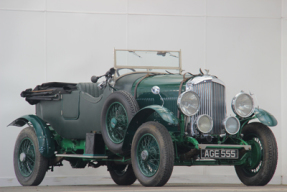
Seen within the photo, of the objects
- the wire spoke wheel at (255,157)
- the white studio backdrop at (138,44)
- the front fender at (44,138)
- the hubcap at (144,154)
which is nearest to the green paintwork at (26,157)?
the front fender at (44,138)

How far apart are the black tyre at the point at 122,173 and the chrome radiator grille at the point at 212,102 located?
2.00 meters

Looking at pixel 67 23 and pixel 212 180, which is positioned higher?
pixel 67 23

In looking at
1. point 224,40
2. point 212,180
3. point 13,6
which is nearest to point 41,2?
point 13,6

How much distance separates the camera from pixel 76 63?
31.8 feet

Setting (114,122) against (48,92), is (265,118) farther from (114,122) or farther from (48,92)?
(48,92)

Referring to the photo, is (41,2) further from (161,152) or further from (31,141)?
(161,152)

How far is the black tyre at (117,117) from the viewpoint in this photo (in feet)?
21.6

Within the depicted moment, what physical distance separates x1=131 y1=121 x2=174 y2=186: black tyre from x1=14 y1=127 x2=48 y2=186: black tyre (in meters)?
2.03

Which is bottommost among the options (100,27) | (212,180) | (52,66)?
(212,180)

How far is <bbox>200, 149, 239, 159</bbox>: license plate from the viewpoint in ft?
20.0

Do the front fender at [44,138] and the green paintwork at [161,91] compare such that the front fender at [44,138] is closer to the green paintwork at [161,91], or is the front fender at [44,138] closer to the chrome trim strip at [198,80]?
the green paintwork at [161,91]

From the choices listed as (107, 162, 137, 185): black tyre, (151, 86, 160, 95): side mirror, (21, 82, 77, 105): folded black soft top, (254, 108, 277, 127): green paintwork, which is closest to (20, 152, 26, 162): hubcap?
(21, 82, 77, 105): folded black soft top

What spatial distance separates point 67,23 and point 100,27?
0.58 m

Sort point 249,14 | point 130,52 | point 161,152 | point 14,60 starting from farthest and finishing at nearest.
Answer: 1. point 249,14
2. point 14,60
3. point 130,52
4. point 161,152
